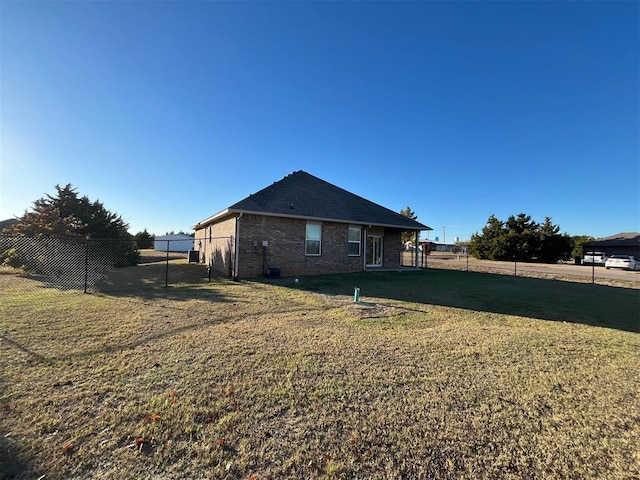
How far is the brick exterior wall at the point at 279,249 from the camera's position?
11.9 m

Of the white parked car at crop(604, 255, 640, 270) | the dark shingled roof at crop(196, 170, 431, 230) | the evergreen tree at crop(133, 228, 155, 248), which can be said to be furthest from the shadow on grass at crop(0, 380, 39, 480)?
the evergreen tree at crop(133, 228, 155, 248)

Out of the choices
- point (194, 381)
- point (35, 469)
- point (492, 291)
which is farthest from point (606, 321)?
point (35, 469)

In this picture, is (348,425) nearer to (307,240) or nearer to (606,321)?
(606,321)

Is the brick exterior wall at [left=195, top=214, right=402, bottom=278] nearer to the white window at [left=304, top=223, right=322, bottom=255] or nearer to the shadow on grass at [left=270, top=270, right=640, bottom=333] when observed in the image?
the white window at [left=304, top=223, right=322, bottom=255]

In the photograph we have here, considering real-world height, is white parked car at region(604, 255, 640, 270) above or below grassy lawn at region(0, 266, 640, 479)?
above

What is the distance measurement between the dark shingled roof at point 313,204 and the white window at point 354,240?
560 millimetres

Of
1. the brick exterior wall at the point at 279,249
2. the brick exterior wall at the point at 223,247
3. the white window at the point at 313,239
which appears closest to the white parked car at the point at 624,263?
the brick exterior wall at the point at 279,249

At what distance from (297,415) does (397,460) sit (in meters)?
0.95

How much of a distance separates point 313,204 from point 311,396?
11.9 m

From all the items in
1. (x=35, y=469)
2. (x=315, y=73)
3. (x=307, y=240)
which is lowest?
(x=35, y=469)

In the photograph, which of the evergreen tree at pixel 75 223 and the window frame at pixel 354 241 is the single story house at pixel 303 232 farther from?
the evergreen tree at pixel 75 223

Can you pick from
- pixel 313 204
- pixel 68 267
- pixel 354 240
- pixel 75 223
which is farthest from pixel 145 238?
pixel 354 240

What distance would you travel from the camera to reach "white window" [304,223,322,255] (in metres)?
13.6

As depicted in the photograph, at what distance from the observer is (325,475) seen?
6.45ft
